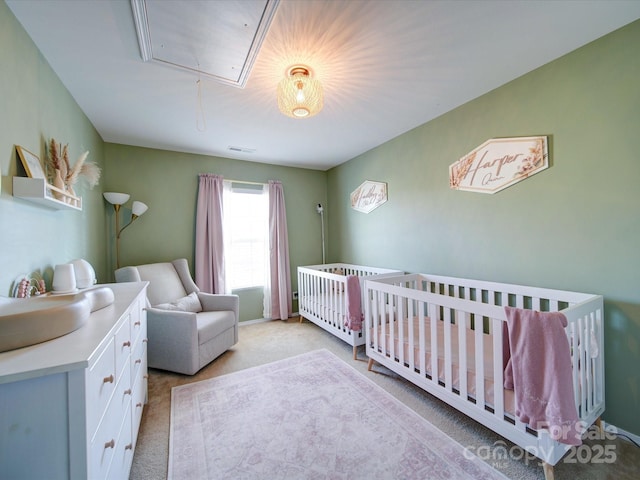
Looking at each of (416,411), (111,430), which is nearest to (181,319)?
(111,430)

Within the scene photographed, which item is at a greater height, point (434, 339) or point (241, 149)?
point (241, 149)

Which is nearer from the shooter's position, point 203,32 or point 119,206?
point 203,32

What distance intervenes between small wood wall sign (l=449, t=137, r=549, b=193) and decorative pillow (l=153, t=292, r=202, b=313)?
9.35 feet

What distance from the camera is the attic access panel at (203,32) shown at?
1.25 metres

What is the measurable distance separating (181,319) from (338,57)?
2.35m

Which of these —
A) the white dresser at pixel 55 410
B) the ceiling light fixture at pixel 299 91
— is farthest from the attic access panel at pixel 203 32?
the white dresser at pixel 55 410

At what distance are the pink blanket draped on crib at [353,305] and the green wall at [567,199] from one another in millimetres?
795

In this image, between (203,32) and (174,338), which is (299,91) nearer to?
(203,32)

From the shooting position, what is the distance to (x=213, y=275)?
3.38 m

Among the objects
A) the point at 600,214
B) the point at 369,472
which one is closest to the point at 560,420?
the point at 369,472

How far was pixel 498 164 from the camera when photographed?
207cm

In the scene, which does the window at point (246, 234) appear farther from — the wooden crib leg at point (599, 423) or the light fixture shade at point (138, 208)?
the wooden crib leg at point (599, 423)

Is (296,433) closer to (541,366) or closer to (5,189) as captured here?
(541,366)

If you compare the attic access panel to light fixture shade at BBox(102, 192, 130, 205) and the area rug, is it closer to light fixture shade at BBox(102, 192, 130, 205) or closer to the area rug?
light fixture shade at BBox(102, 192, 130, 205)
